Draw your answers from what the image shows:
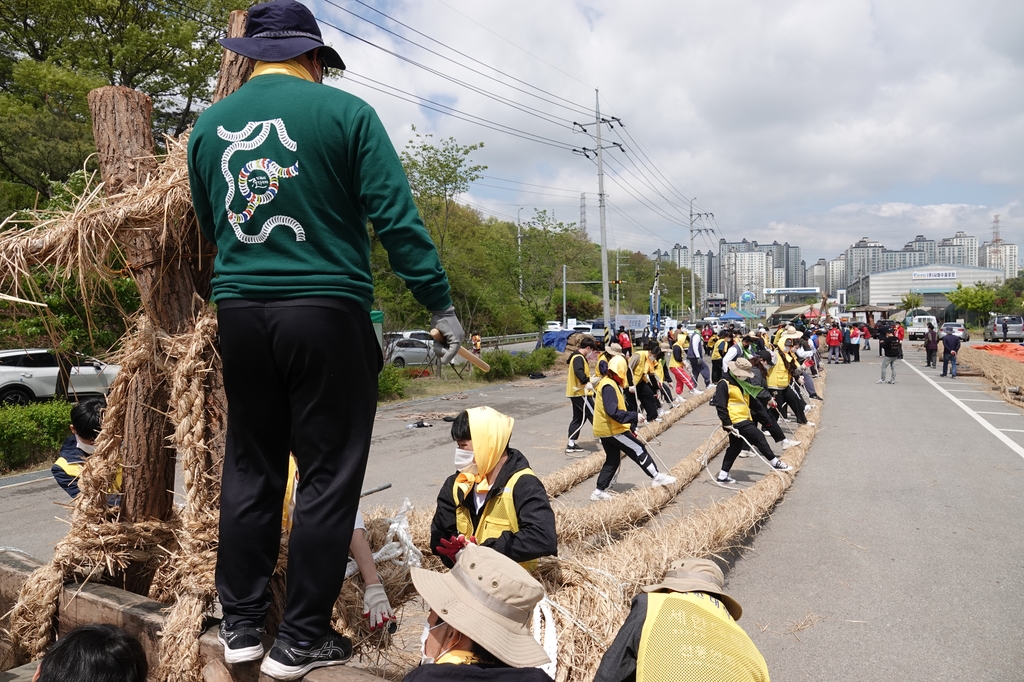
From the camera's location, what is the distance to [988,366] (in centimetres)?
2069

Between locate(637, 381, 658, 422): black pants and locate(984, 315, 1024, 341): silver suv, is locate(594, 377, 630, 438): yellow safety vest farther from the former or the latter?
locate(984, 315, 1024, 341): silver suv

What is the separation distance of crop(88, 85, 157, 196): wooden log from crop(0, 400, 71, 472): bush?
339 inches

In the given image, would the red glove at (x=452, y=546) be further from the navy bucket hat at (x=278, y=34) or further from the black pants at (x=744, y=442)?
the black pants at (x=744, y=442)

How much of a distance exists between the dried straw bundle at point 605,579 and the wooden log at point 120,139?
2367 millimetres

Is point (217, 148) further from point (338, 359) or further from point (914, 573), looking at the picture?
point (914, 573)

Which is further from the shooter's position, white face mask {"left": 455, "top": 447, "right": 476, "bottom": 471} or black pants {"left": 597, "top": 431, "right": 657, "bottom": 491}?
black pants {"left": 597, "top": 431, "right": 657, "bottom": 491}

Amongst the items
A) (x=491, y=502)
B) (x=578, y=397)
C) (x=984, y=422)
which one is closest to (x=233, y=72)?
(x=491, y=502)

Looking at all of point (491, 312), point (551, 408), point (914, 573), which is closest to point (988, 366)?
point (551, 408)

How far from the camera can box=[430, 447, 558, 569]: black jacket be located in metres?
3.18

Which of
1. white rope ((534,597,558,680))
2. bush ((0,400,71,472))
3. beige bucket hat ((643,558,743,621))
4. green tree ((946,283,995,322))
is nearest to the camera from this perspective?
beige bucket hat ((643,558,743,621))

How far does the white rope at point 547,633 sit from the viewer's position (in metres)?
2.67

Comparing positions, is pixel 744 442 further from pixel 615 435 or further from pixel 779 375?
pixel 779 375

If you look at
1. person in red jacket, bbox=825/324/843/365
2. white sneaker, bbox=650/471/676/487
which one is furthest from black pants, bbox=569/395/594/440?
person in red jacket, bbox=825/324/843/365

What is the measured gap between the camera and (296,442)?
1947mm
